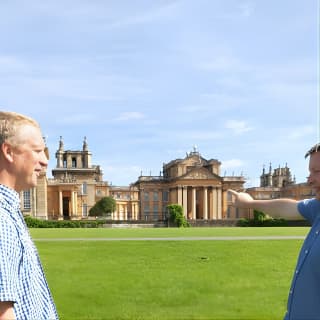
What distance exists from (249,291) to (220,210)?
7787 centimetres

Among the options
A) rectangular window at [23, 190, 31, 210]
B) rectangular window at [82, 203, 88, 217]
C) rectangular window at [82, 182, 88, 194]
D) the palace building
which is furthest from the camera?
rectangular window at [82, 182, 88, 194]

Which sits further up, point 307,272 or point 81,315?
point 307,272

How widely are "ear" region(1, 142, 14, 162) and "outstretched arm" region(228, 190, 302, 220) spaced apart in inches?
78.5

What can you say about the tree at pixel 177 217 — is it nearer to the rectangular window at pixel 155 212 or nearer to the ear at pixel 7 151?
the rectangular window at pixel 155 212

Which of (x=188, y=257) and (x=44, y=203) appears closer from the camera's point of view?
(x=188, y=257)

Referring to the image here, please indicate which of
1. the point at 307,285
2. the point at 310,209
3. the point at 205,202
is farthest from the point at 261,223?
the point at 307,285

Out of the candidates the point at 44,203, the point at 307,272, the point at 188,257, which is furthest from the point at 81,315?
the point at 44,203

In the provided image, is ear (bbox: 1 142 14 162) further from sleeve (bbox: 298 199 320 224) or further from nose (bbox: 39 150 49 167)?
sleeve (bbox: 298 199 320 224)

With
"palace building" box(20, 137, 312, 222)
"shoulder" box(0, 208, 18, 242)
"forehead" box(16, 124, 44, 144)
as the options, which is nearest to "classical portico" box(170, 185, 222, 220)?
"palace building" box(20, 137, 312, 222)

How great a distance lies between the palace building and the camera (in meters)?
73.9

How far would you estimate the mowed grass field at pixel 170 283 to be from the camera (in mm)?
7046

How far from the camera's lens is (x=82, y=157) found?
8412 centimetres

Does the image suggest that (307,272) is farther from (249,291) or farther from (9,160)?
(249,291)

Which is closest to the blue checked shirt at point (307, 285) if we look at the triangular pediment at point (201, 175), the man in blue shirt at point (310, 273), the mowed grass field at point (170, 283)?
the man in blue shirt at point (310, 273)
